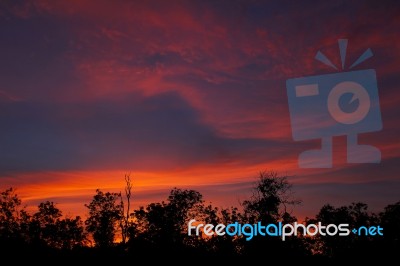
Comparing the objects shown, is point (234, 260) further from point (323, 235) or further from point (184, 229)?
point (323, 235)

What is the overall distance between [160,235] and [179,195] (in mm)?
7071

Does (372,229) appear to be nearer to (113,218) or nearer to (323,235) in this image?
(323,235)

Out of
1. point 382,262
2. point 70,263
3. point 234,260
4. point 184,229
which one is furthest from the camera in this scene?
point 184,229

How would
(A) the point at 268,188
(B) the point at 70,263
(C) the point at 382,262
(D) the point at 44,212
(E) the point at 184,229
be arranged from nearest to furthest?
(B) the point at 70,263, (C) the point at 382,262, (A) the point at 268,188, (E) the point at 184,229, (D) the point at 44,212

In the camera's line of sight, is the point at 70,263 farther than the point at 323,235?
No

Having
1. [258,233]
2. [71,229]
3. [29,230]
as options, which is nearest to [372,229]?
[258,233]

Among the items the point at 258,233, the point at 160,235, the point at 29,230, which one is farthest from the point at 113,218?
the point at 258,233

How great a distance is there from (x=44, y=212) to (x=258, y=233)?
3975 centimetres

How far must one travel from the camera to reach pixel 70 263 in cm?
3150

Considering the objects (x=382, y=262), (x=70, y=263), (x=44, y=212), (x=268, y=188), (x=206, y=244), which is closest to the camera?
(x=70, y=263)

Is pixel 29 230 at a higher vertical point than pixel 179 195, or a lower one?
lower

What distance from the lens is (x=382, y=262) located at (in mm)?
42781

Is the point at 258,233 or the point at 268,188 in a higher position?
the point at 268,188

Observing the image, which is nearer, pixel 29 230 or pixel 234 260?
pixel 234 260
